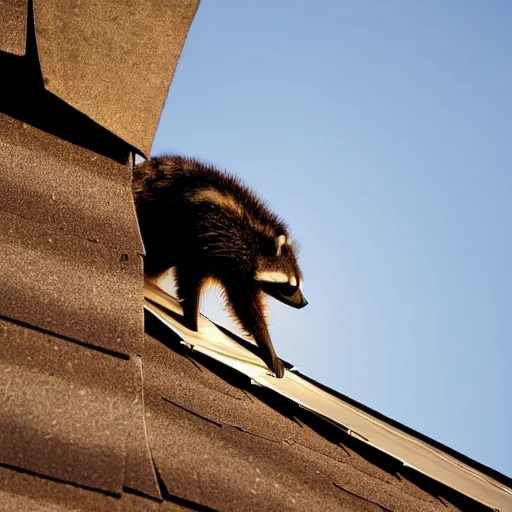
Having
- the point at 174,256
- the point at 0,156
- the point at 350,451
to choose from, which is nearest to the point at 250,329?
the point at 174,256

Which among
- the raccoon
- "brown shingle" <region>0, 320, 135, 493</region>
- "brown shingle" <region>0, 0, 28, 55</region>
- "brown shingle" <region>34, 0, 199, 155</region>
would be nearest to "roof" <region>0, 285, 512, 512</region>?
"brown shingle" <region>0, 320, 135, 493</region>

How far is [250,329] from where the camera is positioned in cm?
594

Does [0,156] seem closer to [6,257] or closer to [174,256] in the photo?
[6,257]

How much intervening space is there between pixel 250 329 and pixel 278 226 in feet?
2.61

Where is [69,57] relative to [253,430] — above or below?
above

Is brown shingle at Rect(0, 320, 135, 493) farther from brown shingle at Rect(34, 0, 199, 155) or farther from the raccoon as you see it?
the raccoon

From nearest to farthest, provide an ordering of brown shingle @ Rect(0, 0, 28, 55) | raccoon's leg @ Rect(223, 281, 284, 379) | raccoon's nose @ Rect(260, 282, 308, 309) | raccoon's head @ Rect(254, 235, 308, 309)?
1. brown shingle @ Rect(0, 0, 28, 55)
2. raccoon's leg @ Rect(223, 281, 284, 379)
3. raccoon's head @ Rect(254, 235, 308, 309)
4. raccoon's nose @ Rect(260, 282, 308, 309)

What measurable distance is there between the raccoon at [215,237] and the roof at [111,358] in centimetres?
244

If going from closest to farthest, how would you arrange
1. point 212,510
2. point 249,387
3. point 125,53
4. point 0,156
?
point 212,510 → point 0,156 → point 125,53 → point 249,387

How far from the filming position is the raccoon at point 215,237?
18.1 feet

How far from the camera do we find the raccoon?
551 centimetres

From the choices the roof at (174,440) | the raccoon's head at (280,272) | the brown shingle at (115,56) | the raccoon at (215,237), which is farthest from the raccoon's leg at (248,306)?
the brown shingle at (115,56)

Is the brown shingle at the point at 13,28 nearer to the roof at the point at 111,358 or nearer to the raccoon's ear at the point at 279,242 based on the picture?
the roof at the point at 111,358

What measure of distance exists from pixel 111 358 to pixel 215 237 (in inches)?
153
